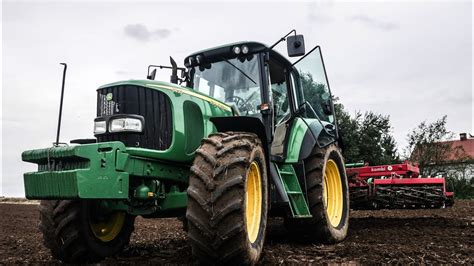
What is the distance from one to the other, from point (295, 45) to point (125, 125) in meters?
2.21

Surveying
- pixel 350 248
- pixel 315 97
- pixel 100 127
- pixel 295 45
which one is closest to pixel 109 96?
pixel 100 127

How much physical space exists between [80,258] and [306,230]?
117 inches

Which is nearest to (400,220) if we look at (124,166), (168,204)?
(168,204)

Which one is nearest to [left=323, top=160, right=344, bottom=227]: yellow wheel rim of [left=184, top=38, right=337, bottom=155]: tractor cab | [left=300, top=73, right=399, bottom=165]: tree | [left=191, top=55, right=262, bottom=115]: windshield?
[left=184, top=38, right=337, bottom=155]: tractor cab

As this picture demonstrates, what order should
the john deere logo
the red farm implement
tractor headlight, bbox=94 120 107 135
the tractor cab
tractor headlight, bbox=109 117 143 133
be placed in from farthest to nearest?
1. the red farm implement
2. the tractor cab
3. the john deere logo
4. tractor headlight, bbox=94 120 107 135
5. tractor headlight, bbox=109 117 143 133

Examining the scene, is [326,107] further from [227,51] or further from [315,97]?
[227,51]

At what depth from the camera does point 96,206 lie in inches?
205

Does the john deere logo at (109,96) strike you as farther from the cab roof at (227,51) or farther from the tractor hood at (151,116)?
the cab roof at (227,51)

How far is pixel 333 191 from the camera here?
736cm

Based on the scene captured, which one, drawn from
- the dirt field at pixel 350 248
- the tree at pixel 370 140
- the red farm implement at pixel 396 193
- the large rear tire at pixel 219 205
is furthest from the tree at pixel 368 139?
the large rear tire at pixel 219 205

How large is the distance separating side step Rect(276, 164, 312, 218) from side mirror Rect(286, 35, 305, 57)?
4.59ft

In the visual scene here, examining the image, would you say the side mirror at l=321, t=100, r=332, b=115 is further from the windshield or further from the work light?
the work light

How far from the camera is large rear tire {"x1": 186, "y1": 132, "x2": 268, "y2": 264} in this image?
3.88m

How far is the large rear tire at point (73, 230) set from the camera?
4949mm
